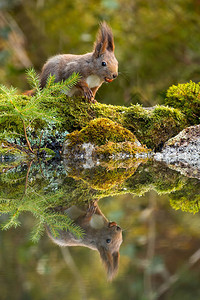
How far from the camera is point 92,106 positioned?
4762 millimetres

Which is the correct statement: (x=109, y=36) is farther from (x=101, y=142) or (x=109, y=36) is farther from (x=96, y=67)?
(x=101, y=142)

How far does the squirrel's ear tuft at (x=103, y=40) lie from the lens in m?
4.57

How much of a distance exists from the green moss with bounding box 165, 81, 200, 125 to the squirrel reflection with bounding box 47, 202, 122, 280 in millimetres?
3064

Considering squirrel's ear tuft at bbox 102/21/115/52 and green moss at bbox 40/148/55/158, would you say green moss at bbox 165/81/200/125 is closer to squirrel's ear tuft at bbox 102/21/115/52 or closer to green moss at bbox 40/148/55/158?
squirrel's ear tuft at bbox 102/21/115/52

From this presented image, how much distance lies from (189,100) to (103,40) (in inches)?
47.0

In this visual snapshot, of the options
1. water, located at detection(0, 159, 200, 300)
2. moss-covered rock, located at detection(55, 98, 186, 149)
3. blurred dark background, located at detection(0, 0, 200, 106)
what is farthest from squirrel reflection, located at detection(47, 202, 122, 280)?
blurred dark background, located at detection(0, 0, 200, 106)

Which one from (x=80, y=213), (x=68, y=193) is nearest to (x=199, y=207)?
(x=80, y=213)

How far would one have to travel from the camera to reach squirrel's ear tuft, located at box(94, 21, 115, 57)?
180 inches

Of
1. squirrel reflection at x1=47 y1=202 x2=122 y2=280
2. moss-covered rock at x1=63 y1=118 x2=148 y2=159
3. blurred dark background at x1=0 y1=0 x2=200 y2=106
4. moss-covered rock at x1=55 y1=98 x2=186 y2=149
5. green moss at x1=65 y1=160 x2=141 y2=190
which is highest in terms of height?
blurred dark background at x1=0 y1=0 x2=200 y2=106

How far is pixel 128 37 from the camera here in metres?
9.32

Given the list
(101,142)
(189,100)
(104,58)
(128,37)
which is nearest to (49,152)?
(101,142)

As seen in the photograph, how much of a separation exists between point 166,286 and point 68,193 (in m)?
1.38

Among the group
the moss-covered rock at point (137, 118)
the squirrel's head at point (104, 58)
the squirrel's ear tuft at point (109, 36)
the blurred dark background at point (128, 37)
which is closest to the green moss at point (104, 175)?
the moss-covered rock at point (137, 118)

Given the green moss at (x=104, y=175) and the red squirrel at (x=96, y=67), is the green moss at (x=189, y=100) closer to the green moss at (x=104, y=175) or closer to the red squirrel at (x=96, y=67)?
the red squirrel at (x=96, y=67)
